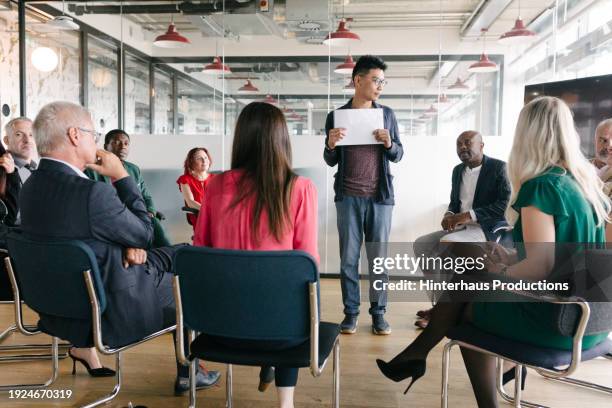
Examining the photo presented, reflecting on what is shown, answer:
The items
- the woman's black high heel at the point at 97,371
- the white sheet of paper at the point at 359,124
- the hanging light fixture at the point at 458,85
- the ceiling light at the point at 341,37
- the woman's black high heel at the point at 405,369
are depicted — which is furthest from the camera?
the hanging light fixture at the point at 458,85

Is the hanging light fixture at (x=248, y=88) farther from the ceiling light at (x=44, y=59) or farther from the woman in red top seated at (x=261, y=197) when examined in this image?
the woman in red top seated at (x=261, y=197)

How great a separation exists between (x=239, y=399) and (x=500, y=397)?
4.32 feet

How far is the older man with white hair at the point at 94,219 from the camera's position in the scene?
174 centimetres

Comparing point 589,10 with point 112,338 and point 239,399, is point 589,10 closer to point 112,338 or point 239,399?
point 239,399

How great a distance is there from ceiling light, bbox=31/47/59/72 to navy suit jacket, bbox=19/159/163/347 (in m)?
4.42

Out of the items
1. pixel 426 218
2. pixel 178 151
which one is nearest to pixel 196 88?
pixel 178 151

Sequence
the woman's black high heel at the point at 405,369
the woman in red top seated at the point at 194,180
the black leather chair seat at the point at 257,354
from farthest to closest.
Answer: the woman in red top seated at the point at 194,180 → the woman's black high heel at the point at 405,369 → the black leather chair seat at the point at 257,354

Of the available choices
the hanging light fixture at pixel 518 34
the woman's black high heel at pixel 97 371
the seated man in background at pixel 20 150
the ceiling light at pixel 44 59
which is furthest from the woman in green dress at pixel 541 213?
the ceiling light at pixel 44 59

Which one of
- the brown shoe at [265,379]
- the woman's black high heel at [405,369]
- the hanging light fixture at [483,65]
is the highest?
the hanging light fixture at [483,65]

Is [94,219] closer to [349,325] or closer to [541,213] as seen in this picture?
[541,213]

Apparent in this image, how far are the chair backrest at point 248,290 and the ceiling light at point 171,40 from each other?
4.00 metres

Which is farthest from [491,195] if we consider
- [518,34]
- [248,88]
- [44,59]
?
[44,59]

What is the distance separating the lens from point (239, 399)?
2.35 m

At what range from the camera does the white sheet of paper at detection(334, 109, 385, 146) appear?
320cm
